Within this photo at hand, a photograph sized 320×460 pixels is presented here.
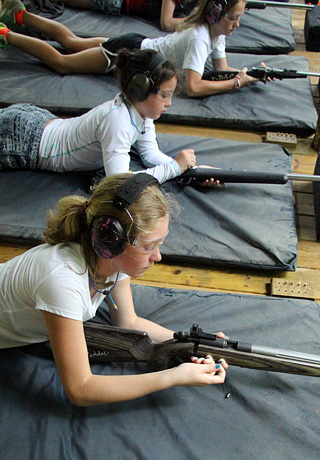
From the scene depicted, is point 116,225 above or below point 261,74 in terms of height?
above

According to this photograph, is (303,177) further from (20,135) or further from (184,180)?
(20,135)

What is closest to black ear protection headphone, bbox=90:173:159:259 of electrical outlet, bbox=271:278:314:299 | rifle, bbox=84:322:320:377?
rifle, bbox=84:322:320:377

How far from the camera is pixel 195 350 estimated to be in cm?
136

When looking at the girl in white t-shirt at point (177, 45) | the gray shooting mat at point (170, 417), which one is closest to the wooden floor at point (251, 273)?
the gray shooting mat at point (170, 417)

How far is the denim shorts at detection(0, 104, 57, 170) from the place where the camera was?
7.50ft

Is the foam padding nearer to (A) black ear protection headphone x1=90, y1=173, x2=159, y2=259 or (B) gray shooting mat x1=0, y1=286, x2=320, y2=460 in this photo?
(B) gray shooting mat x1=0, y1=286, x2=320, y2=460

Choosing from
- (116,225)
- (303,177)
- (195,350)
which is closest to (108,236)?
(116,225)

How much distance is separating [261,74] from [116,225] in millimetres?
2315

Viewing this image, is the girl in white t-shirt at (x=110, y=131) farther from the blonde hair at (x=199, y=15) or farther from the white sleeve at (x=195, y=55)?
the blonde hair at (x=199, y=15)

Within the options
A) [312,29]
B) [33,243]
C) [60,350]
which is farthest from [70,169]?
[312,29]

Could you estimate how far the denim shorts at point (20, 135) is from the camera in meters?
2.29

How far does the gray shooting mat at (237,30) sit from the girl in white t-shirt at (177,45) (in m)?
0.42

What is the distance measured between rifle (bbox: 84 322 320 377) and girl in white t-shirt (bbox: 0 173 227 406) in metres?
0.05

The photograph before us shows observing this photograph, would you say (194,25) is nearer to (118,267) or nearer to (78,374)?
(118,267)
